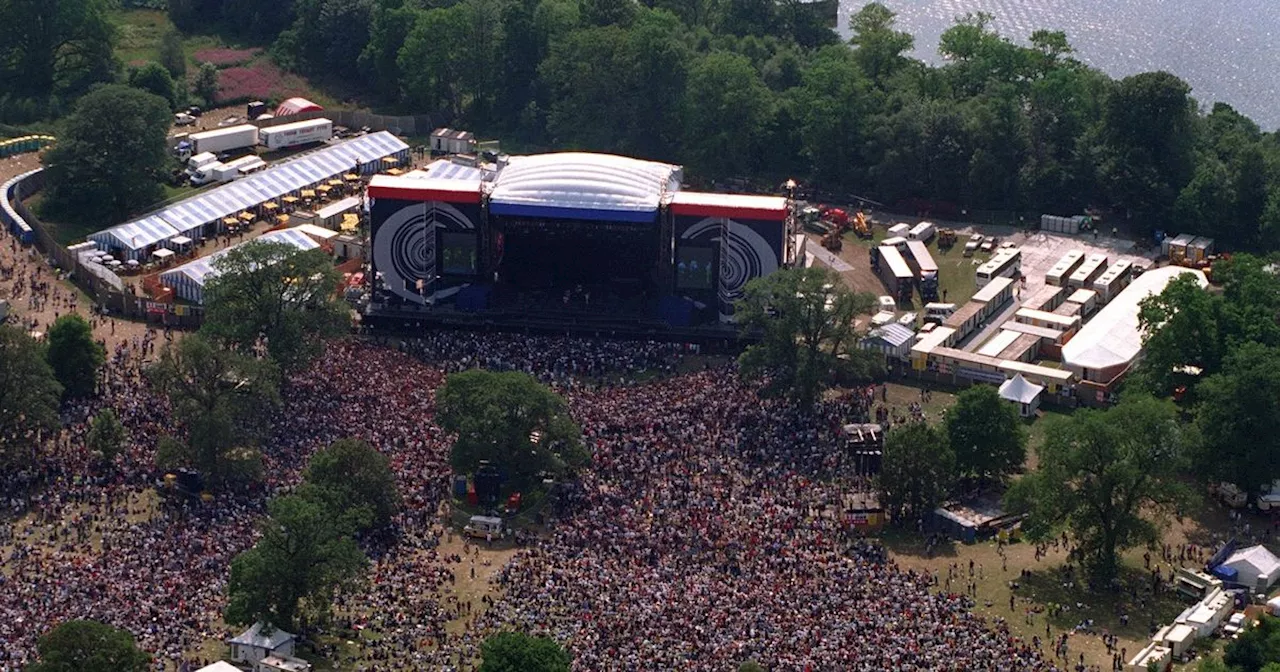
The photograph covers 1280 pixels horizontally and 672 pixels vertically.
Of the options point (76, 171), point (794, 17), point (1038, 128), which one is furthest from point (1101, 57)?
point (76, 171)

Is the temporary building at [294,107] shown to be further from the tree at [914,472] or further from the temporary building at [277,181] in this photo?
the tree at [914,472]

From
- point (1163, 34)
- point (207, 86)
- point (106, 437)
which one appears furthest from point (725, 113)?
point (1163, 34)

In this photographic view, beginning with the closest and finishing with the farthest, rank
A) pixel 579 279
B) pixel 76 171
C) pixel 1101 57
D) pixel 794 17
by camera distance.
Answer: pixel 579 279, pixel 76 171, pixel 794 17, pixel 1101 57

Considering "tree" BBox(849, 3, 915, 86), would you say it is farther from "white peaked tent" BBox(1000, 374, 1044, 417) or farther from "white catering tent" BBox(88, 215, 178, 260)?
"white catering tent" BBox(88, 215, 178, 260)

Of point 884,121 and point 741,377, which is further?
point 884,121

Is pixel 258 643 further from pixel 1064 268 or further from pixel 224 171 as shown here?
pixel 224 171

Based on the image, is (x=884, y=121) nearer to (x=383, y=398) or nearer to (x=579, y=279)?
(x=579, y=279)
